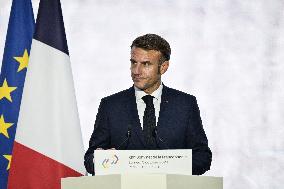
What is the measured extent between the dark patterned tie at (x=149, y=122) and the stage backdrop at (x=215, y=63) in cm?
119

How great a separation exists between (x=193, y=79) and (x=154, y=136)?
→ 1401 millimetres

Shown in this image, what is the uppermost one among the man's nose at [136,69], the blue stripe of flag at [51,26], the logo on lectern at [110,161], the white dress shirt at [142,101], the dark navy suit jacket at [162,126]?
the blue stripe of flag at [51,26]

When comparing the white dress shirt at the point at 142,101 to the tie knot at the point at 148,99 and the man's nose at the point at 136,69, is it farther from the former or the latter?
the man's nose at the point at 136,69

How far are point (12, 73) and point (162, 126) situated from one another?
134 cm

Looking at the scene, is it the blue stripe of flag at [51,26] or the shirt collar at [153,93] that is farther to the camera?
the blue stripe of flag at [51,26]

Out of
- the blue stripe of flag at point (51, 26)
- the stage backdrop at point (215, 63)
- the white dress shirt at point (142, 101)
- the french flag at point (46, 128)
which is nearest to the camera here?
the white dress shirt at point (142, 101)

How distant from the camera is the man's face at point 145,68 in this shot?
2469mm

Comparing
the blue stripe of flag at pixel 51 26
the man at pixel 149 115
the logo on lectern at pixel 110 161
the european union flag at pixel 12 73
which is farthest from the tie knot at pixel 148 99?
the european union flag at pixel 12 73

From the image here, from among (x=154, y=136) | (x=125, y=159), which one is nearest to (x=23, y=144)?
(x=154, y=136)

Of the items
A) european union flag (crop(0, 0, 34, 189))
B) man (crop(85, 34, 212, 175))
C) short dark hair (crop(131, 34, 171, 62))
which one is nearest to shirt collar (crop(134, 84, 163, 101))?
man (crop(85, 34, 212, 175))

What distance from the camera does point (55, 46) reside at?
3369 millimetres

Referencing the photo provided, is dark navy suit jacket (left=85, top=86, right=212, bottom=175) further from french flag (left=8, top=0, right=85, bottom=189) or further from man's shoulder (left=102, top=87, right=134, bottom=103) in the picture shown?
french flag (left=8, top=0, right=85, bottom=189)

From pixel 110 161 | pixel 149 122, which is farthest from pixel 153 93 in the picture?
pixel 110 161

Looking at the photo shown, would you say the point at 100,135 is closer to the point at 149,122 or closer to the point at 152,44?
the point at 149,122
